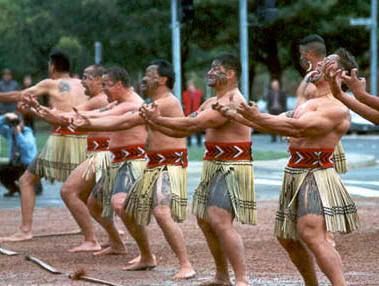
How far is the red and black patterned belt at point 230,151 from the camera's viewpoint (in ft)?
34.9

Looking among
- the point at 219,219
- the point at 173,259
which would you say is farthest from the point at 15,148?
the point at 219,219

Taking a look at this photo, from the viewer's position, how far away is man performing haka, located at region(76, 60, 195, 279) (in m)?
11.5

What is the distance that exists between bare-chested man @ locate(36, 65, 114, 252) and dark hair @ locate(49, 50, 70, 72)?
919 millimetres

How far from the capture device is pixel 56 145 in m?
14.4

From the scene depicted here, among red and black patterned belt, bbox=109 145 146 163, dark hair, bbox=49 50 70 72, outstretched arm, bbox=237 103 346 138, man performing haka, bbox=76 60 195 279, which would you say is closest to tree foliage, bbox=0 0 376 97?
dark hair, bbox=49 50 70 72

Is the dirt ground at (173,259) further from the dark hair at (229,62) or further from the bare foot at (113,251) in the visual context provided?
the dark hair at (229,62)

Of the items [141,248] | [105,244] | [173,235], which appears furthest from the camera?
[105,244]

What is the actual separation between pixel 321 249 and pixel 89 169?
4771 mm

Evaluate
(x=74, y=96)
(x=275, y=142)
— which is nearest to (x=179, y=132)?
(x=74, y=96)

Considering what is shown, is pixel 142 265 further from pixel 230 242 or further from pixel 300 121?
pixel 300 121

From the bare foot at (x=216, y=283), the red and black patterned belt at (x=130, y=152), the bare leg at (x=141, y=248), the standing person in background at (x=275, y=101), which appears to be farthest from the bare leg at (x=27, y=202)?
the standing person in background at (x=275, y=101)

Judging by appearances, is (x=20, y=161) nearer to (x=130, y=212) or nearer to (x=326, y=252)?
(x=130, y=212)

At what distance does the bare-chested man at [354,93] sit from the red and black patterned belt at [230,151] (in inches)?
61.8

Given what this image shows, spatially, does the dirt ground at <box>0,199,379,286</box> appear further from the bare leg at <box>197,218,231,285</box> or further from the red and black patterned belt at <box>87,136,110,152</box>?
the red and black patterned belt at <box>87,136,110,152</box>
